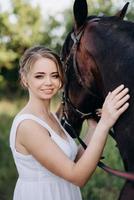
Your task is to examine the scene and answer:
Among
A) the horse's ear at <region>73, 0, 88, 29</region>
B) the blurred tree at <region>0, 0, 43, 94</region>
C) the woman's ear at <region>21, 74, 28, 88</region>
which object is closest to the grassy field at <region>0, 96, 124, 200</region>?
the woman's ear at <region>21, 74, 28, 88</region>

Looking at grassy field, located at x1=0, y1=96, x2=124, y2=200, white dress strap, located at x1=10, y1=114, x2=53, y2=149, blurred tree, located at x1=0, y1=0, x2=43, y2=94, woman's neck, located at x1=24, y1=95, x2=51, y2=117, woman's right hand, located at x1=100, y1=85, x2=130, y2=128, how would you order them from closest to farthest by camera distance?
1. woman's right hand, located at x1=100, y1=85, x2=130, y2=128
2. white dress strap, located at x1=10, y1=114, x2=53, y2=149
3. woman's neck, located at x1=24, y1=95, x2=51, y2=117
4. grassy field, located at x1=0, y1=96, x2=124, y2=200
5. blurred tree, located at x1=0, y1=0, x2=43, y2=94

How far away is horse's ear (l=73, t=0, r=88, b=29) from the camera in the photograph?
9.48 ft

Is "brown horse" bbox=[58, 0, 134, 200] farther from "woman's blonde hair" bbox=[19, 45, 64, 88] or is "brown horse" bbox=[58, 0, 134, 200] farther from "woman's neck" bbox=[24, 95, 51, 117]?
"woman's neck" bbox=[24, 95, 51, 117]

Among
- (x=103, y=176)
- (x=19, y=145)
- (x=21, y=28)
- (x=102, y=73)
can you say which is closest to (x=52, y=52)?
(x=102, y=73)

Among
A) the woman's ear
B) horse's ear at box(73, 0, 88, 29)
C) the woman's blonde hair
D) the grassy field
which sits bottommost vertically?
the grassy field

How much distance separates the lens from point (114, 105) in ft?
8.55

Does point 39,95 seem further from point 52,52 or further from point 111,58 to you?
point 111,58

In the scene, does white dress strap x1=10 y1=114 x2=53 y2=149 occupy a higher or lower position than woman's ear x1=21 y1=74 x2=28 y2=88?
lower

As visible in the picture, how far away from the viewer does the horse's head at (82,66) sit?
287 cm

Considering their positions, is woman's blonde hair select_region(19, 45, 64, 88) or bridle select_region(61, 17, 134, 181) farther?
woman's blonde hair select_region(19, 45, 64, 88)

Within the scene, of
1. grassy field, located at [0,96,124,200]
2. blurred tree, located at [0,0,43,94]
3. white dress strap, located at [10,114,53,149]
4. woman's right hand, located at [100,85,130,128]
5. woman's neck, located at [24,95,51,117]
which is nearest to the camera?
woman's right hand, located at [100,85,130,128]

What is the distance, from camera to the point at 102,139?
264 cm

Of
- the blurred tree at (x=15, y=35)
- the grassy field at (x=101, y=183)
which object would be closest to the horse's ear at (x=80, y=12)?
the grassy field at (x=101, y=183)

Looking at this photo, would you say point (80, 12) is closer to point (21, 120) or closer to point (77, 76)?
point (77, 76)
